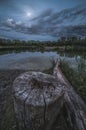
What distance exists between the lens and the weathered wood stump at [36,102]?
1.80m

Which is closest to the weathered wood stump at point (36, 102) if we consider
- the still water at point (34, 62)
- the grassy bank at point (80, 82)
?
the grassy bank at point (80, 82)

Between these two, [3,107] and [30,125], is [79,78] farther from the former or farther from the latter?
[30,125]

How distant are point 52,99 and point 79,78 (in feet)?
12.0

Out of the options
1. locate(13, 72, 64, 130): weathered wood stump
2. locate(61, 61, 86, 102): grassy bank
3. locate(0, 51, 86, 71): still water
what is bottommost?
locate(0, 51, 86, 71): still water

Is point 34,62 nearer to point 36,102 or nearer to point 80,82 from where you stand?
point 80,82

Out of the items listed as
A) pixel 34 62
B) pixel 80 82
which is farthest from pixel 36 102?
pixel 34 62

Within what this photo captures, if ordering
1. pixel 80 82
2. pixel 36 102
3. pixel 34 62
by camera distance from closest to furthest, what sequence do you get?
pixel 36 102 → pixel 80 82 → pixel 34 62

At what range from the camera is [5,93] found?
458cm

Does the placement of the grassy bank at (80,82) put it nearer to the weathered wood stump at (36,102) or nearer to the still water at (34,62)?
the still water at (34,62)

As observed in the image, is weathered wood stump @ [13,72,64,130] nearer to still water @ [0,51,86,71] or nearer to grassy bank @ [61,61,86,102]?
grassy bank @ [61,61,86,102]

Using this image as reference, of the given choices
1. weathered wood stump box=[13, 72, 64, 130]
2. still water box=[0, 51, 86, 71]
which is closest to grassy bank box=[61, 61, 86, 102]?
still water box=[0, 51, 86, 71]

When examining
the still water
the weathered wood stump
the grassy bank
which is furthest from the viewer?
the still water

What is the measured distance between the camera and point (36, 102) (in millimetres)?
1795

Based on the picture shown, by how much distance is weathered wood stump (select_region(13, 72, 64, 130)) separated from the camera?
1801 mm
